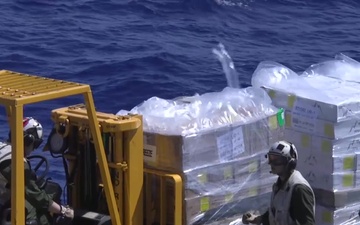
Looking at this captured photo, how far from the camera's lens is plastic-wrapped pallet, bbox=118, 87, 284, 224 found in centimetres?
753

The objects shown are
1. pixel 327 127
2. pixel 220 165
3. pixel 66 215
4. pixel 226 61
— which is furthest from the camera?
pixel 226 61

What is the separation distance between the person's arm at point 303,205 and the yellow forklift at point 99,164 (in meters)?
0.84

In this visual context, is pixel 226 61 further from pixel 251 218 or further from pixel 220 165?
pixel 251 218

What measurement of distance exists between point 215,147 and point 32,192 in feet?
4.58

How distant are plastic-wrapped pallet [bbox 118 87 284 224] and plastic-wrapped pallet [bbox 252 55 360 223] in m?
0.34

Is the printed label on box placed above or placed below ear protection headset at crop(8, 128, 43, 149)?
below

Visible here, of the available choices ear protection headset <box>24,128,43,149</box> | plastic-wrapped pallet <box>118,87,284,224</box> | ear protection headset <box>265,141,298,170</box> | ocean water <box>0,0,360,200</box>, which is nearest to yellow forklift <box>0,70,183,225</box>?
plastic-wrapped pallet <box>118,87,284,224</box>

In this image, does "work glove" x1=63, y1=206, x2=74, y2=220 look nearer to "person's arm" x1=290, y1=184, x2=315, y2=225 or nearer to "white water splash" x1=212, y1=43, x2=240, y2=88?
"person's arm" x1=290, y1=184, x2=315, y2=225

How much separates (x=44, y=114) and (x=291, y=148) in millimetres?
8789

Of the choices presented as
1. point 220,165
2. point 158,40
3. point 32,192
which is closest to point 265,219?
point 220,165

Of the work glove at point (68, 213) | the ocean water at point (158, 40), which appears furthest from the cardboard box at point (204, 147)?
the ocean water at point (158, 40)

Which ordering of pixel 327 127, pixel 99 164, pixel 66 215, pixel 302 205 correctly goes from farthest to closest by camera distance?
pixel 327 127 < pixel 66 215 < pixel 302 205 < pixel 99 164

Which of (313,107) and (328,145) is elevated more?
(313,107)

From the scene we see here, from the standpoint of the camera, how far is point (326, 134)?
8.33m
